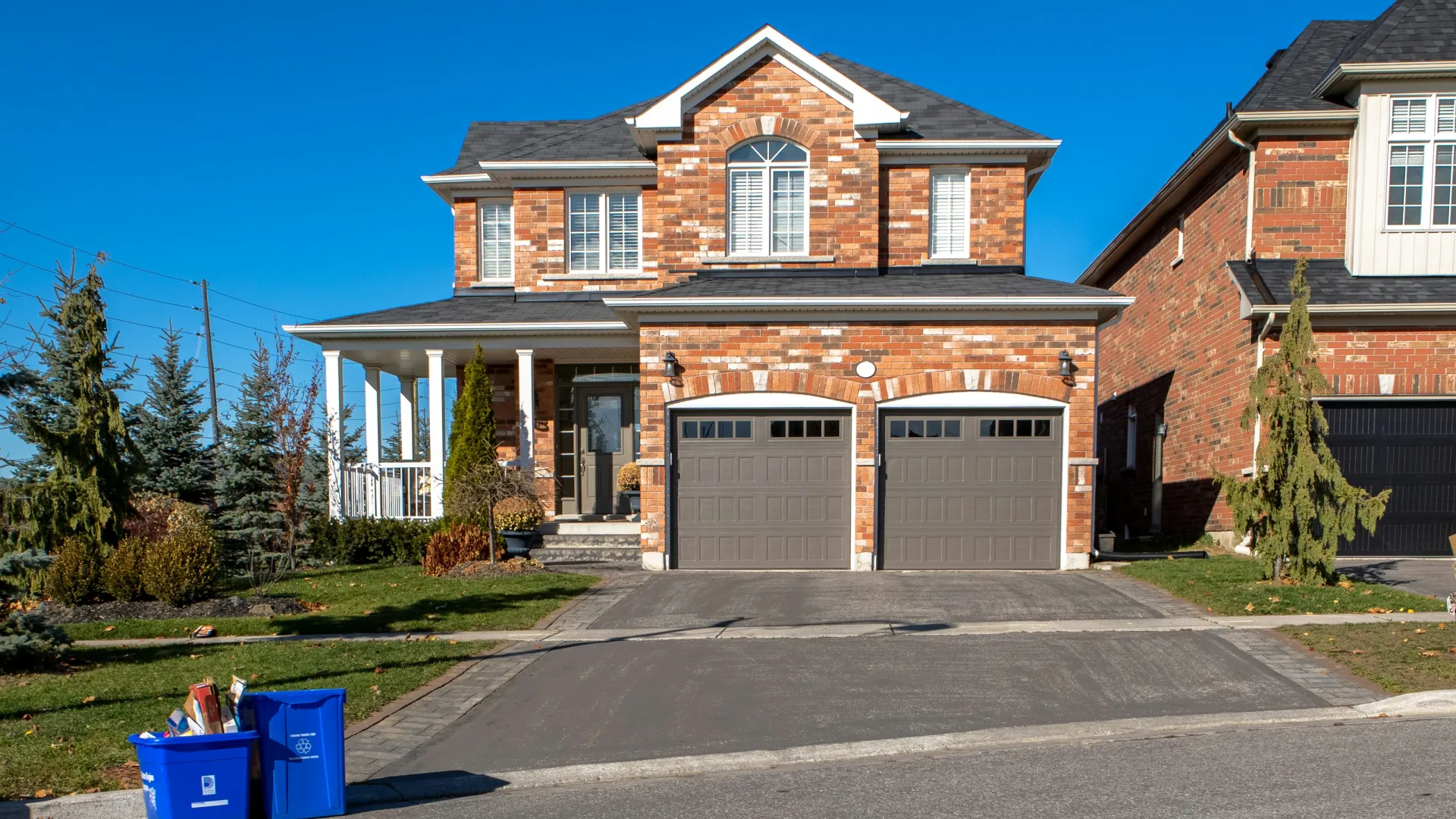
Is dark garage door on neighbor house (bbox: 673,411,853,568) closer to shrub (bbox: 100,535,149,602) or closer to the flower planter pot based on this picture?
the flower planter pot

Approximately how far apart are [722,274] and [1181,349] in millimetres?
9129

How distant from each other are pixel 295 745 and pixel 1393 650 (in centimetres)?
900

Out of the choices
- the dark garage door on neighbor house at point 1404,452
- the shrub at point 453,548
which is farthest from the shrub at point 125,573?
the dark garage door on neighbor house at point 1404,452

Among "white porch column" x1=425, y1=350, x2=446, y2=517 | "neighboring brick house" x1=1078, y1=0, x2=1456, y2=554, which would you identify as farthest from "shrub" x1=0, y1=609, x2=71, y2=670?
"neighboring brick house" x1=1078, y1=0, x2=1456, y2=554

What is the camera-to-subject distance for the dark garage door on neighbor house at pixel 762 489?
15.0 m

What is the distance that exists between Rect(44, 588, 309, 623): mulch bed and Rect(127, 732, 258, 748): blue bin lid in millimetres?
7176

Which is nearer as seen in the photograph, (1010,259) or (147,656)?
(147,656)

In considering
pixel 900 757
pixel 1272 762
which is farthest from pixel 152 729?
pixel 1272 762

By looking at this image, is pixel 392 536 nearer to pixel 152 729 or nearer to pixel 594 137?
pixel 594 137

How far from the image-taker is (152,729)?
7.04 metres

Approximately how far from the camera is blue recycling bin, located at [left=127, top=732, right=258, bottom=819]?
516 cm

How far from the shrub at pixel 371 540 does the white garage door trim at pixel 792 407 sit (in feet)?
15.0

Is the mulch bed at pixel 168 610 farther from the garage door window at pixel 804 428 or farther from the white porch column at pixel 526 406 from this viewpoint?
the garage door window at pixel 804 428

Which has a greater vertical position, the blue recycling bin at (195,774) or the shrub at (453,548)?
the blue recycling bin at (195,774)
